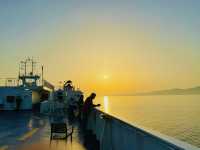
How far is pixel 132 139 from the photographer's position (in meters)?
5.84

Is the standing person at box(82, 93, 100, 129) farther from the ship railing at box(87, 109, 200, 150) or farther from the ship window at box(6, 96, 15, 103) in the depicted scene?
the ship window at box(6, 96, 15, 103)

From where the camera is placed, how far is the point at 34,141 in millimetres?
11344

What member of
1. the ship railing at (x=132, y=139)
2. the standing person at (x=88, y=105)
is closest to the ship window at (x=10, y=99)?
the standing person at (x=88, y=105)

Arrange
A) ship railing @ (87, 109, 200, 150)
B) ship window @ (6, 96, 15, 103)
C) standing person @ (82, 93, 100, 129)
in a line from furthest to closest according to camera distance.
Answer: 1. ship window @ (6, 96, 15, 103)
2. standing person @ (82, 93, 100, 129)
3. ship railing @ (87, 109, 200, 150)

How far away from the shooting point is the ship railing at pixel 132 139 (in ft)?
12.5

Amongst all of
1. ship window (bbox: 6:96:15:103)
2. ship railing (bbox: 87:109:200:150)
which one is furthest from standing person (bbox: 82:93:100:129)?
ship window (bbox: 6:96:15:103)

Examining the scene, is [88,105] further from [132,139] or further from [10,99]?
[10,99]

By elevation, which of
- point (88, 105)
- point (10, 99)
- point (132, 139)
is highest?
point (88, 105)

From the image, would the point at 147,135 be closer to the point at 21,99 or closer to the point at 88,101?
the point at 88,101

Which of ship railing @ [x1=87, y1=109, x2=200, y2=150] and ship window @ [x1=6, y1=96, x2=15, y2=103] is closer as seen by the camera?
ship railing @ [x1=87, y1=109, x2=200, y2=150]

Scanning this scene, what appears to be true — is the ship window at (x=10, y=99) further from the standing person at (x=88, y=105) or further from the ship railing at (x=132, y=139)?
the ship railing at (x=132, y=139)

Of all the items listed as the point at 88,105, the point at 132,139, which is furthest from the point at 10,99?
the point at 132,139

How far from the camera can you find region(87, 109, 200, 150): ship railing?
3.82 meters

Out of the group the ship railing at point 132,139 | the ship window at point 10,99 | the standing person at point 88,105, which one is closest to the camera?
the ship railing at point 132,139
